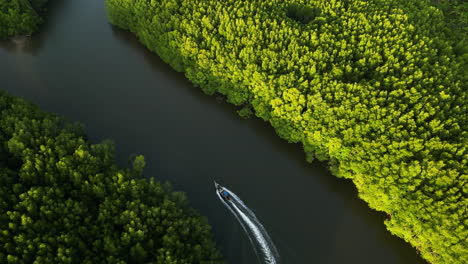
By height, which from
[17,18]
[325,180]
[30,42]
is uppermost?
[325,180]

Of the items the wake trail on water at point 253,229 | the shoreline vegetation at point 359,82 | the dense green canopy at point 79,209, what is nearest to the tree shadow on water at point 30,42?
the shoreline vegetation at point 359,82

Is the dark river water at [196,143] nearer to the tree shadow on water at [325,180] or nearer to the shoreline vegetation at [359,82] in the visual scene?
the tree shadow on water at [325,180]

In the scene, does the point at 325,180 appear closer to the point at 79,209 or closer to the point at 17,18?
the point at 79,209

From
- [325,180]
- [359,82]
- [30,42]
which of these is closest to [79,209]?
[325,180]

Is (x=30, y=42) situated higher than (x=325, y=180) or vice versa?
(x=325, y=180)

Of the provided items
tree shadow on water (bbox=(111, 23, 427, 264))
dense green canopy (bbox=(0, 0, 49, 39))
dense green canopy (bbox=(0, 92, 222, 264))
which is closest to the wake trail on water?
tree shadow on water (bbox=(111, 23, 427, 264))

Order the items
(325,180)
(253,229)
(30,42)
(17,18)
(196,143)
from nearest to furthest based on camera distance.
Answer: (253,229) < (325,180) < (196,143) < (17,18) < (30,42)

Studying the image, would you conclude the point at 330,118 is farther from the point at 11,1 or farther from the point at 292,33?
the point at 11,1

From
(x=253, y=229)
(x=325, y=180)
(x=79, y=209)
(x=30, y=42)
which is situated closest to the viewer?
(x=79, y=209)
